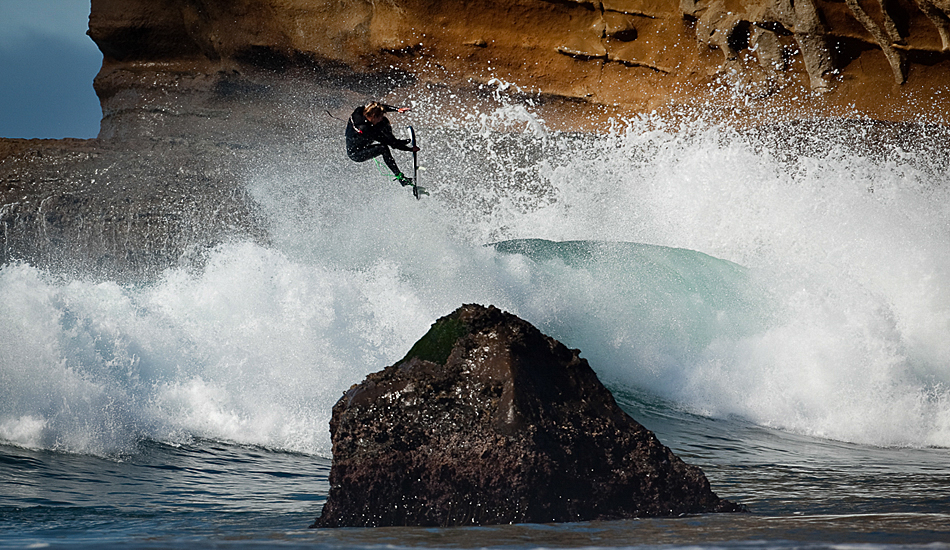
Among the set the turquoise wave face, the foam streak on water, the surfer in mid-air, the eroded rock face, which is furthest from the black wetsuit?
the eroded rock face

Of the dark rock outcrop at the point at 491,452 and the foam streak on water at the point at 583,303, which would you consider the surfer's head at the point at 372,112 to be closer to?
the foam streak on water at the point at 583,303

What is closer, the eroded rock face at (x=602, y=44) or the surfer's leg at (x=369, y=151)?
the surfer's leg at (x=369, y=151)

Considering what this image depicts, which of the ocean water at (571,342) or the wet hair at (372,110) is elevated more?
the wet hair at (372,110)

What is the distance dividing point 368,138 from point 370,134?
0.26ft

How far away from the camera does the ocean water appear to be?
9.96ft

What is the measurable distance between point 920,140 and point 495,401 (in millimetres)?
12692

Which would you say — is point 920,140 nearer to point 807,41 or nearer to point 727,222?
point 807,41

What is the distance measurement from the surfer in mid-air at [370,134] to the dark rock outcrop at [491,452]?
13.7 ft

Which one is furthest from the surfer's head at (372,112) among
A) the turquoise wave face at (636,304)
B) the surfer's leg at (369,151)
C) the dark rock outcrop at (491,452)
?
the dark rock outcrop at (491,452)

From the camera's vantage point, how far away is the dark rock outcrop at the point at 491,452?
245 centimetres

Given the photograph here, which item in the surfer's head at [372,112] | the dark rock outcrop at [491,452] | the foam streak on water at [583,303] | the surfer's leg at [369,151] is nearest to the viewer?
the dark rock outcrop at [491,452]

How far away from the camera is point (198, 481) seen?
4.00 meters

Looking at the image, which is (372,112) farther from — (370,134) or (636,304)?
(636,304)

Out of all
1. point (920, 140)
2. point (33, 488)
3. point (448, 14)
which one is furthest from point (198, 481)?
point (920, 140)
